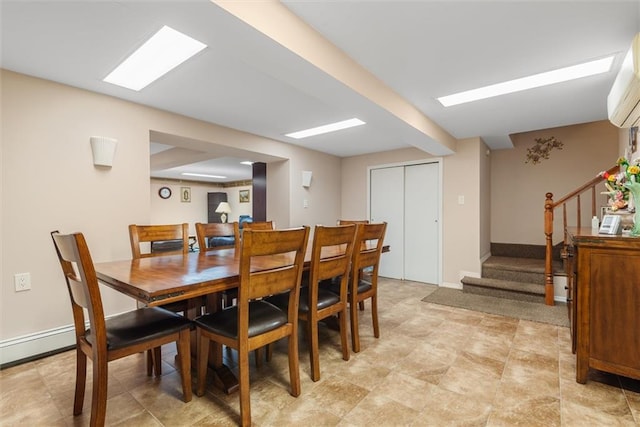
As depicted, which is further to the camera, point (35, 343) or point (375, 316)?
point (375, 316)

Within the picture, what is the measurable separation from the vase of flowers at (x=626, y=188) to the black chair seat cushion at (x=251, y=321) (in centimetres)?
207

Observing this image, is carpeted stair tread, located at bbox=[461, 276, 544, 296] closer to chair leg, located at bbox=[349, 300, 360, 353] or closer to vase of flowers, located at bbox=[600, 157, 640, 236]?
vase of flowers, located at bbox=[600, 157, 640, 236]

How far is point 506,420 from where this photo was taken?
150cm

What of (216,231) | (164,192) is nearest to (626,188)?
(216,231)

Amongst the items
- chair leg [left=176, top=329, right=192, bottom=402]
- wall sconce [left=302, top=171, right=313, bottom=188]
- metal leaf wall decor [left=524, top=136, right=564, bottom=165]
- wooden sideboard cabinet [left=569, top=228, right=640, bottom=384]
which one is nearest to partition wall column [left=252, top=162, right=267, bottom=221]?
wall sconce [left=302, top=171, right=313, bottom=188]

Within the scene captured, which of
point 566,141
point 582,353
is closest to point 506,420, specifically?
point 582,353

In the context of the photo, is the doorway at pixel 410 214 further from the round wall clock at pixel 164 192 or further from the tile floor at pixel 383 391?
the round wall clock at pixel 164 192

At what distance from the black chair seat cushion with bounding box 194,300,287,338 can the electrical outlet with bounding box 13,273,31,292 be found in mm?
1583

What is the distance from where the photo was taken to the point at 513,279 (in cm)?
383

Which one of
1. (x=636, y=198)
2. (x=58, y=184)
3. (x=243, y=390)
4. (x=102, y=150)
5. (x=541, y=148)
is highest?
(x=541, y=148)

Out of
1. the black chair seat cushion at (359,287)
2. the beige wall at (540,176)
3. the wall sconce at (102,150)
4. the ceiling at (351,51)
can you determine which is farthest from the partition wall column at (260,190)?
the beige wall at (540,176)

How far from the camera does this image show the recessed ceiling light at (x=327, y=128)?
3.39 metres

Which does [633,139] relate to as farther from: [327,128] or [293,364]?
[293,364]

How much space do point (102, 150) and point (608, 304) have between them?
3719mm
